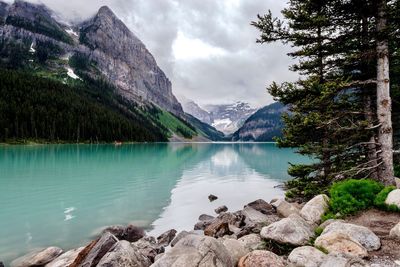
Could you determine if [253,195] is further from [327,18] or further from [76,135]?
[76,135]

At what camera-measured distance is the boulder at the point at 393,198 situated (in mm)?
13405

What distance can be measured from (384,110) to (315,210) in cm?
627

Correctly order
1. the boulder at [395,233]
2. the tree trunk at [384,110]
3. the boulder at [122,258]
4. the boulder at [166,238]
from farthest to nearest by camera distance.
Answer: the boulder at [166,238]
the tree trunk at [384,110]
the boulder at [395,233]
the boulder at [122,258]

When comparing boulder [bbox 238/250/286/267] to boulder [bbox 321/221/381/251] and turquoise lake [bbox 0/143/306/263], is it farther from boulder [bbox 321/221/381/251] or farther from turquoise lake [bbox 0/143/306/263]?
turquoise lake [bbox 0/143/306/263]

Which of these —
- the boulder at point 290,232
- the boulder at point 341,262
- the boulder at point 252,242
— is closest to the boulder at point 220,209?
the boulder at point 252,242

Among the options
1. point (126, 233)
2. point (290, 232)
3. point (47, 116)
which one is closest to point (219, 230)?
point (126, 233)

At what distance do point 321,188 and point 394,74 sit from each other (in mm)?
14410

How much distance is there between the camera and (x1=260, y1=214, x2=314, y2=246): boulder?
11.1 metres

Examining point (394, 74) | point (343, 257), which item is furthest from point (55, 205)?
point (394, 74)

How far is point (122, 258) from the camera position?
10859mm

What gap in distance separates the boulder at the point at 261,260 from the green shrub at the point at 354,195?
619cm

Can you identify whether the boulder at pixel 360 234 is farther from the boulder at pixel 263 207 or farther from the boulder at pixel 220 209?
the boulder at pixel 220 209

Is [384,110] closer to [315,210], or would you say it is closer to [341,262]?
[315,210]

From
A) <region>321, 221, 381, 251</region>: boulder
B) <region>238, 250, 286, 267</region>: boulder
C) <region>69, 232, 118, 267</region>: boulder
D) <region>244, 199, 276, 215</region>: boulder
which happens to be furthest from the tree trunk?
<region>69, 232, 118, 267</region>: boulder
